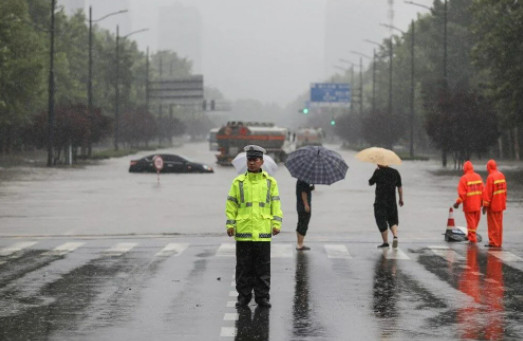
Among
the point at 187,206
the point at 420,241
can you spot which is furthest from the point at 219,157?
the point at 420,241

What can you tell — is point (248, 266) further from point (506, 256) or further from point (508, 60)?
point (508, 60)

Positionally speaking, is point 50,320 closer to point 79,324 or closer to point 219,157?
point 79,324

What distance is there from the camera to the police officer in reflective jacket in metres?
12.8

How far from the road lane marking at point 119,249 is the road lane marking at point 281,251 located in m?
2.42

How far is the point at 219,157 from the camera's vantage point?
71562 millimetres

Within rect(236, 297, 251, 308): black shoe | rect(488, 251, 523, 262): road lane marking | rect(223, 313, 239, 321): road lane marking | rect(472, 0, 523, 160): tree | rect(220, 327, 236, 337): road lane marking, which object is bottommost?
rect(488, 251, 523, 262): road lane marking

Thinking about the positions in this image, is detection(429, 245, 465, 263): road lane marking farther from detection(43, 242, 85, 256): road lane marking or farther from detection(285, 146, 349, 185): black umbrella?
detection(43, 242, 85, 256): road lane marking

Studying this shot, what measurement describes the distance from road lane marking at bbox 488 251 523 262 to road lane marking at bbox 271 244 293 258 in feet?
10.8

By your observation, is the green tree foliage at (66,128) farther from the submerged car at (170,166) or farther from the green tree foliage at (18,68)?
the submerged car at (170,166)

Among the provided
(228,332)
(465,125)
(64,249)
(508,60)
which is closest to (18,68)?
(465,125)

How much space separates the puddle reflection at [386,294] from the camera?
38.6ft

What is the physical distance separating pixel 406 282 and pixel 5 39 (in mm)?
57254

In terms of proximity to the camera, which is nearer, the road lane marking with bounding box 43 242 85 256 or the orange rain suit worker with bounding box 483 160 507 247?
the road lane marking with bounding box 43 242 85 256

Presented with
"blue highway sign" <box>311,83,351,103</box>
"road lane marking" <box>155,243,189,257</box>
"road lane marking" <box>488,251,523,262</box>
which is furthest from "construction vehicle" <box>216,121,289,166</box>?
"blue highway sign" <box>311,83,351,103</box>
